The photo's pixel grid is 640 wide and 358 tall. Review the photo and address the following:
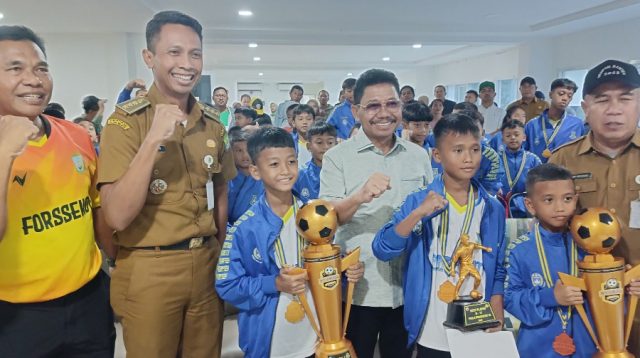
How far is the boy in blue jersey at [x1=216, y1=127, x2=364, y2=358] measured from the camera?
155cm

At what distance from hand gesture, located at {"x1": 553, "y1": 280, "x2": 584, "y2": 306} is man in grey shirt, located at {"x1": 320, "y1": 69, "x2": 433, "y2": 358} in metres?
0.55

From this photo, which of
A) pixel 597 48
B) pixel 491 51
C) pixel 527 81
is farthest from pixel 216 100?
pixel 491 51

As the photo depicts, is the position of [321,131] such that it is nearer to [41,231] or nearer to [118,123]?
[118,123]

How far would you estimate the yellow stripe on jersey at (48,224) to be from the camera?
1311 mm

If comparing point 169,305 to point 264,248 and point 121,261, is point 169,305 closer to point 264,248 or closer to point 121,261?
point 121,261

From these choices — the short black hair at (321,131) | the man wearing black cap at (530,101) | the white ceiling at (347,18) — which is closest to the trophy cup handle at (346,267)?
the short black hair at (321,131)

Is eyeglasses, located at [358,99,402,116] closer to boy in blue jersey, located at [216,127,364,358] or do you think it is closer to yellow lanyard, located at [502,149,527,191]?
boy in blue jersey, located at [216,127,364,358]

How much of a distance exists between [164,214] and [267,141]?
444mm

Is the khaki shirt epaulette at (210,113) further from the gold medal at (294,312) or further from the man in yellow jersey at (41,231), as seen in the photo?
the gold medal at (294,312)

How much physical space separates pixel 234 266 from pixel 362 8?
6647 millimetres

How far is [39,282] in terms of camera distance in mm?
1352

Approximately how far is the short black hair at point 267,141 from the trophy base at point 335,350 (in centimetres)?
70

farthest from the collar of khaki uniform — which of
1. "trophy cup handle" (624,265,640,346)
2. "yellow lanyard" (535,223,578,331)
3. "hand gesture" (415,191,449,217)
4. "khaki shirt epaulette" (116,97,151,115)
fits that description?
"khaki shirt epaulette" (116,97,151,115)

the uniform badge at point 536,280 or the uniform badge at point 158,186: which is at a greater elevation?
the uniform badge at point 158,186
